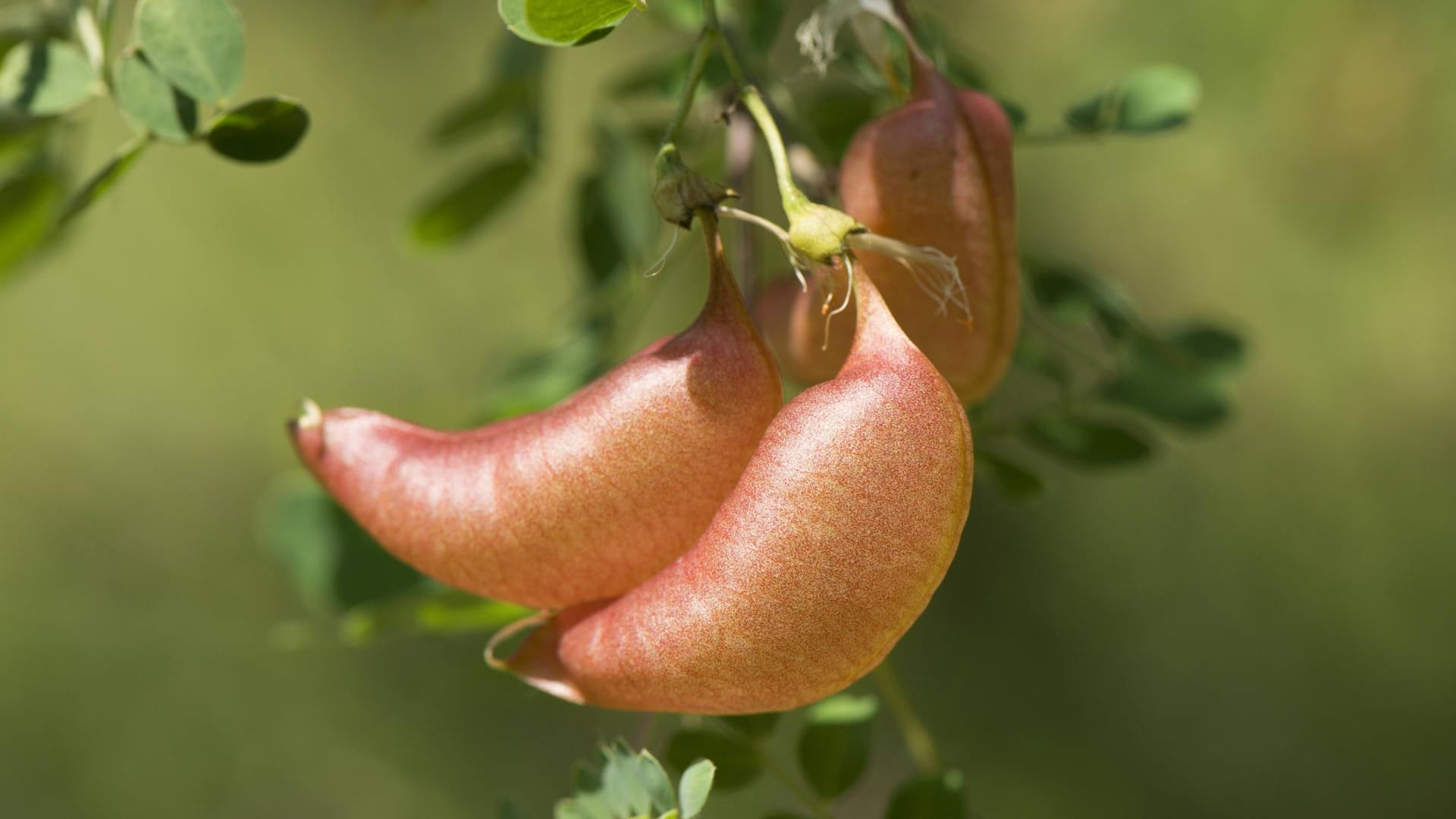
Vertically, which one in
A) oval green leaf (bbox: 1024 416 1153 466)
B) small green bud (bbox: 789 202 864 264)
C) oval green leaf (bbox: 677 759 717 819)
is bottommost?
oval green leaf (bbox: 1024 416 1153 466)

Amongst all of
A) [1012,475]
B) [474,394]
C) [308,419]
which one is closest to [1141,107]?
[1012,475]

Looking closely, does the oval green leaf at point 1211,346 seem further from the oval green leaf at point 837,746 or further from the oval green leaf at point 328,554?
the oval green leaf at point 328,554

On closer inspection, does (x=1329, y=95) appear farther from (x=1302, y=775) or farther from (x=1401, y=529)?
(x=1302, y=775)

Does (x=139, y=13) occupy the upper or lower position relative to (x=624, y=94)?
upper

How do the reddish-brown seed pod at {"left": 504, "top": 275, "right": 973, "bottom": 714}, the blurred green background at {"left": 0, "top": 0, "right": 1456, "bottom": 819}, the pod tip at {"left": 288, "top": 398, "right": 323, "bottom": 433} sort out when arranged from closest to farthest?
the reddish-brown seed pod at {"left": 504, "top": 275, "right": 973, "bottom": 714}, the pod tip at {"left": 288, "top": 398, "right": 323, "bottom": 433}, the blurred green background at {"left": 0, "top": 0, "right": 1456, "bottom": 819}

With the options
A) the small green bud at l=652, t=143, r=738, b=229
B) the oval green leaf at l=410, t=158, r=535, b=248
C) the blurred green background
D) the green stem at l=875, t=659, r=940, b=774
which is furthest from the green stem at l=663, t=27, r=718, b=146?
the blurred green background

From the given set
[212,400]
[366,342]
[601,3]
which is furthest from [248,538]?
[601,3]

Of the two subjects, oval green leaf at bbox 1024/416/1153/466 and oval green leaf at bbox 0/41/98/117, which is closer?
oval green leaf at bbox 0/41/98/117

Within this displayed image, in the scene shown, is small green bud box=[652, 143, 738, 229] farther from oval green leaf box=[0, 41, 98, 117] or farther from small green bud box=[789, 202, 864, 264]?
oval green leaf box=[0, 41, 98, 117]
